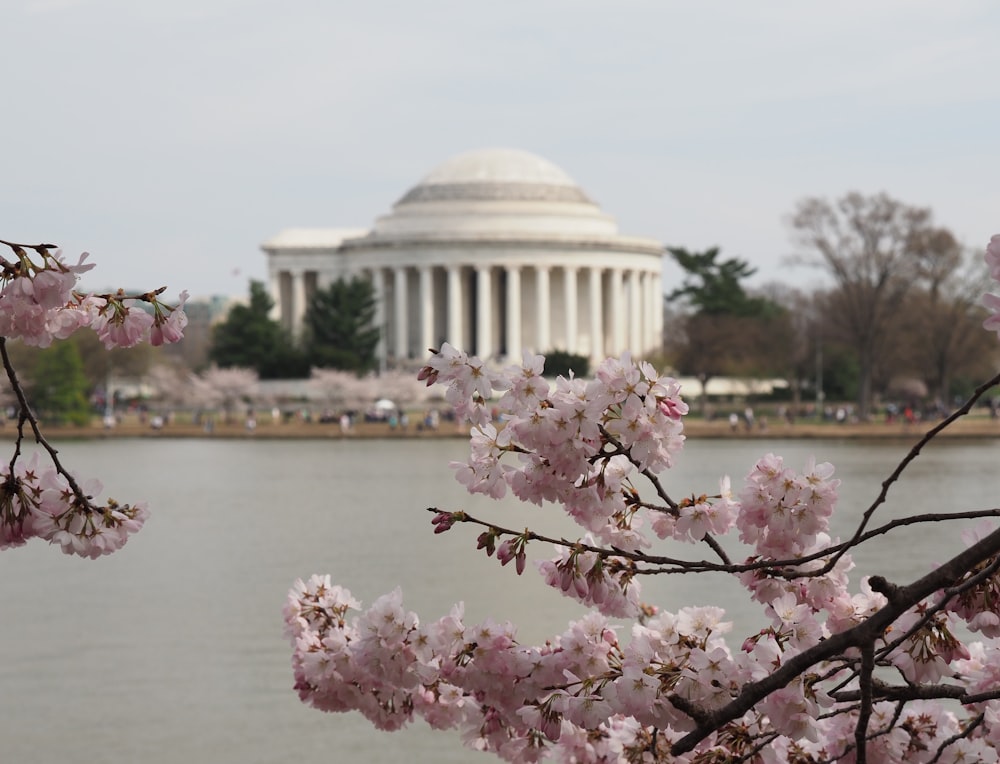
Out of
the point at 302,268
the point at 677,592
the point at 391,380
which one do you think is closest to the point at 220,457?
the point at 391,380

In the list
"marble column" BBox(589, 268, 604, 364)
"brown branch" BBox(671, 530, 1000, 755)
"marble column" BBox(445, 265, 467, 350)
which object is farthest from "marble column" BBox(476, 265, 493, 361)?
"brown branch" BBox(671, 530, 1000, 755)

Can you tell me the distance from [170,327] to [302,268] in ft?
379

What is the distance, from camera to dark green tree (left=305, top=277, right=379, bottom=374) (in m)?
99.9

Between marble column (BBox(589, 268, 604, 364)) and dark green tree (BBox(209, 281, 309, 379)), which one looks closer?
dark green tree (BBox(209, 281, 309, 379))

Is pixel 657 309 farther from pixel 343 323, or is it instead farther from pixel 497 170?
pixel 343 323

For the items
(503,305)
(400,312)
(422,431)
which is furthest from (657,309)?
(422,431)

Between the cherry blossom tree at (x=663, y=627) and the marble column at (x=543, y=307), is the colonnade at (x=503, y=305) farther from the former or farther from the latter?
the cherry blossom tree at (x=663, y=627)

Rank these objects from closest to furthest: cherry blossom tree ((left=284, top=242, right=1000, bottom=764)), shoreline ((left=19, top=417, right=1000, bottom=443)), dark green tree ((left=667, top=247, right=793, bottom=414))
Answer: cherry blossom tree ((left=284, top=242, right=1000, bottom=764)) < shoreline ((left=19, top=417, right=1000, bottom=443)) < dark green tree ((left=667, top=247, right=793, bottom=414))

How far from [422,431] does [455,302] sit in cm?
3872

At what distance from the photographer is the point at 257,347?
322ft

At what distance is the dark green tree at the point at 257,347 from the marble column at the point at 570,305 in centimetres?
2180

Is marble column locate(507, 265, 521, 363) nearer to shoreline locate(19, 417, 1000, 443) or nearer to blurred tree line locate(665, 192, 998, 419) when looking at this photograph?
Result: blurred tree line locate(665, 192, 998, 419)

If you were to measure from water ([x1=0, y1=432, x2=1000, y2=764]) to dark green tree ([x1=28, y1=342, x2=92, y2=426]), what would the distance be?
2232 cm

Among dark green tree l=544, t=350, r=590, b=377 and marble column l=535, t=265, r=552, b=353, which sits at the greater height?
marble column l=535, t=265, r=552, b=353
